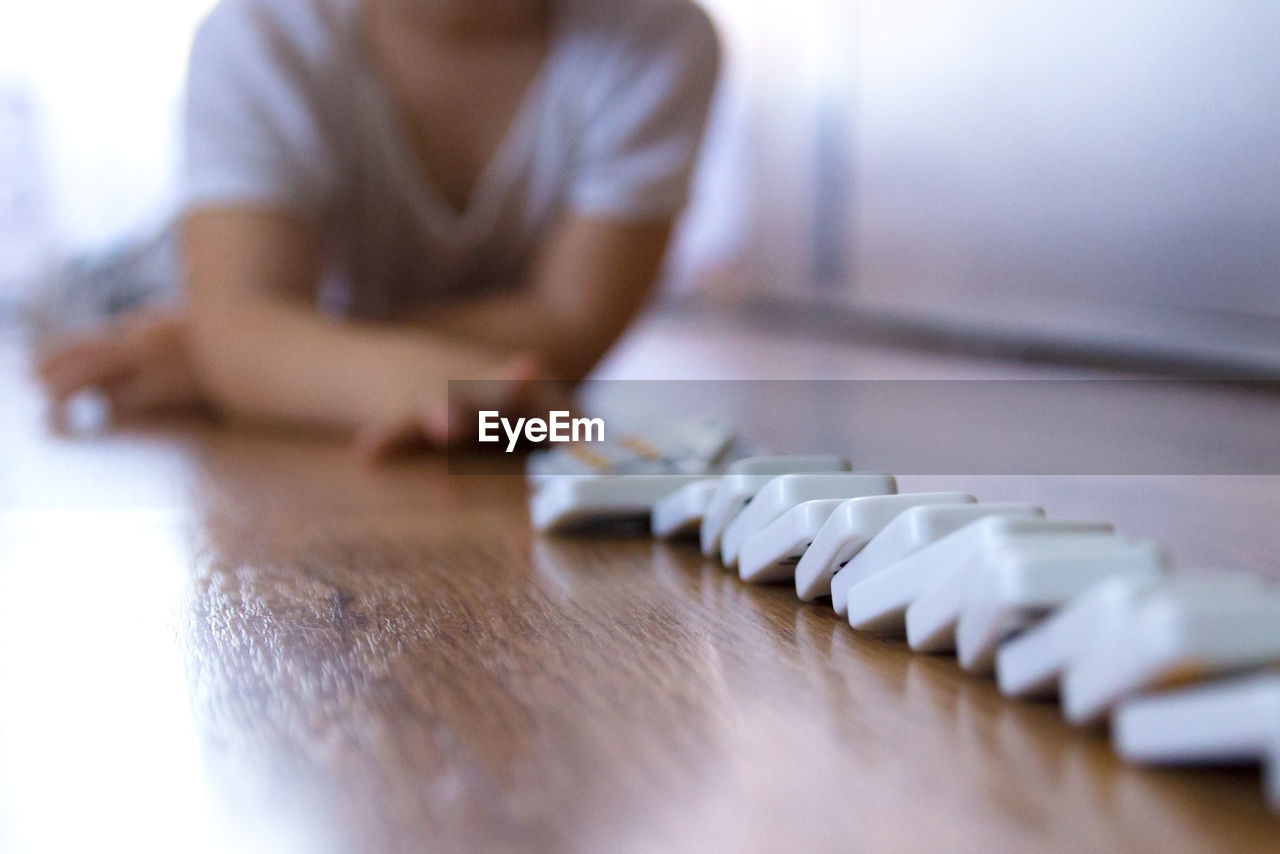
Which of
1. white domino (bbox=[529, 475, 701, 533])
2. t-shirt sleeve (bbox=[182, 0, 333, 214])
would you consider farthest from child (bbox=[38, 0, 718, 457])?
white domino (bbox=[529, 475, 701, 533])

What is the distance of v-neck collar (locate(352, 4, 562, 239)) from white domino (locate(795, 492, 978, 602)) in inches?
31.3

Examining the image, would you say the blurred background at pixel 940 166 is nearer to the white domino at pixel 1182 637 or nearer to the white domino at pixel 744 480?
the white domino at pixel 744 480

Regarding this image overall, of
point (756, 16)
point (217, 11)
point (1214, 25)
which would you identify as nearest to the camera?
point (217, 11)

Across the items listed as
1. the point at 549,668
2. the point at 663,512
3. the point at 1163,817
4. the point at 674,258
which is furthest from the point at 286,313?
the point at 674,258

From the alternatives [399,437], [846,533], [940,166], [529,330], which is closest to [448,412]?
[399,437]

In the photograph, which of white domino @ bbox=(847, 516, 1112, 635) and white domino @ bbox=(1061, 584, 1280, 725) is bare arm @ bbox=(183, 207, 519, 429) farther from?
white domino @ bbox=(1061, 584, 1280, 725)

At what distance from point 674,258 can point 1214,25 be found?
2.10m

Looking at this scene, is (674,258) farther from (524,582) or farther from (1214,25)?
(524,582)

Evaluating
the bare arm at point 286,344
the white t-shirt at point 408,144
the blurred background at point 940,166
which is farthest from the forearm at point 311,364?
the blurred background at point 940,166

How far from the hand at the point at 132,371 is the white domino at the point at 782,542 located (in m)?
0.84

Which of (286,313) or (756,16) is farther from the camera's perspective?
(756,16)

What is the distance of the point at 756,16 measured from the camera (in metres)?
3.16

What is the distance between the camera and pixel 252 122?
39.4 inches

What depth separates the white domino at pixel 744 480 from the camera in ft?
1.37
